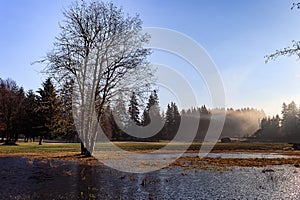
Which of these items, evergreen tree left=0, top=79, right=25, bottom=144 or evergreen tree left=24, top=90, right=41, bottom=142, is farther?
evergreen tree left=0, top=79, right=25, bottom=144

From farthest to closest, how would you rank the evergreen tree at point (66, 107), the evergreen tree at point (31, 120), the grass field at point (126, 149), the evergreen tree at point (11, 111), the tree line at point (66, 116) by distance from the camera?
1. the evergreen tree at point (11, 111)
2. the evergreen tree at point (31, 120)
3. the tree line at point (66, 116)
4. the evergreen tree at point (66, 107)
5. the grass field at point (126, 149)

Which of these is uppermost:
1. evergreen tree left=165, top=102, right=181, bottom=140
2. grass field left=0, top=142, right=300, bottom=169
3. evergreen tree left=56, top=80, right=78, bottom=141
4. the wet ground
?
evergreen tree left=165, top=102, right=181, bottom=140

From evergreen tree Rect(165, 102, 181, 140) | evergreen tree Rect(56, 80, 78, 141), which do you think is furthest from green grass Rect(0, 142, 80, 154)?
evergreen tree Rect(165, 102, 181, 140)

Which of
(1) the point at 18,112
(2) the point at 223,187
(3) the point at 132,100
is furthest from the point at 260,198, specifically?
(1) the point at 18,112

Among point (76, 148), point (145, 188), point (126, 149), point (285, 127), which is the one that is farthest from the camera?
point (285, 127)

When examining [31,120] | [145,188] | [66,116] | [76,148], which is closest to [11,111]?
[31,120]

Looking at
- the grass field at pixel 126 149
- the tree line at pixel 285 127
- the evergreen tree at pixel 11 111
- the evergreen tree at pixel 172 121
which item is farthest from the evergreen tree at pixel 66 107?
the tree line at pixel 285 127

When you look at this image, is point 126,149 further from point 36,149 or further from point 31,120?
point 31,120

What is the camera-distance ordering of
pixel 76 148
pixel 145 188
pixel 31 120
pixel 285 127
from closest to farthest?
pixel 145 188 → pixel 76 148 → pixel 31 120 → pixel 285 127

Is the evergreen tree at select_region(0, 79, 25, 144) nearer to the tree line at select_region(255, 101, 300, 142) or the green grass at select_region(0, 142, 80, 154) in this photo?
the green grass at select_region(0, 142, 80, 154)

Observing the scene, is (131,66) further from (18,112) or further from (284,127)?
(284,127)

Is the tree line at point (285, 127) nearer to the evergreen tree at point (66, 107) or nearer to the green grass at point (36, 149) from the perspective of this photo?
the green grass at point (36, 149)

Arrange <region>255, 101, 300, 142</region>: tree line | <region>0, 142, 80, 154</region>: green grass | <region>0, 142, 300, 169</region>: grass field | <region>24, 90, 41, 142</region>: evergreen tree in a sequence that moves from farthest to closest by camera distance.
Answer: <region>255, 101, 300, 142</region>: tree line
<region>24, 90, 41, 142</region>: evergreen tree
<region>0, 142, 80, 154</region>: green grass
<region>0, 142, 300, 169</region>: grass field

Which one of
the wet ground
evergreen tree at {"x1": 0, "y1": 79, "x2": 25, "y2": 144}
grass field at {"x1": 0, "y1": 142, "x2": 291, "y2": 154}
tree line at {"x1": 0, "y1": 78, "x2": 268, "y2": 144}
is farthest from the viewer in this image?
evergreen tree at {"x1": 0, "y1": 79, "x2": 25, "y2": 144}
